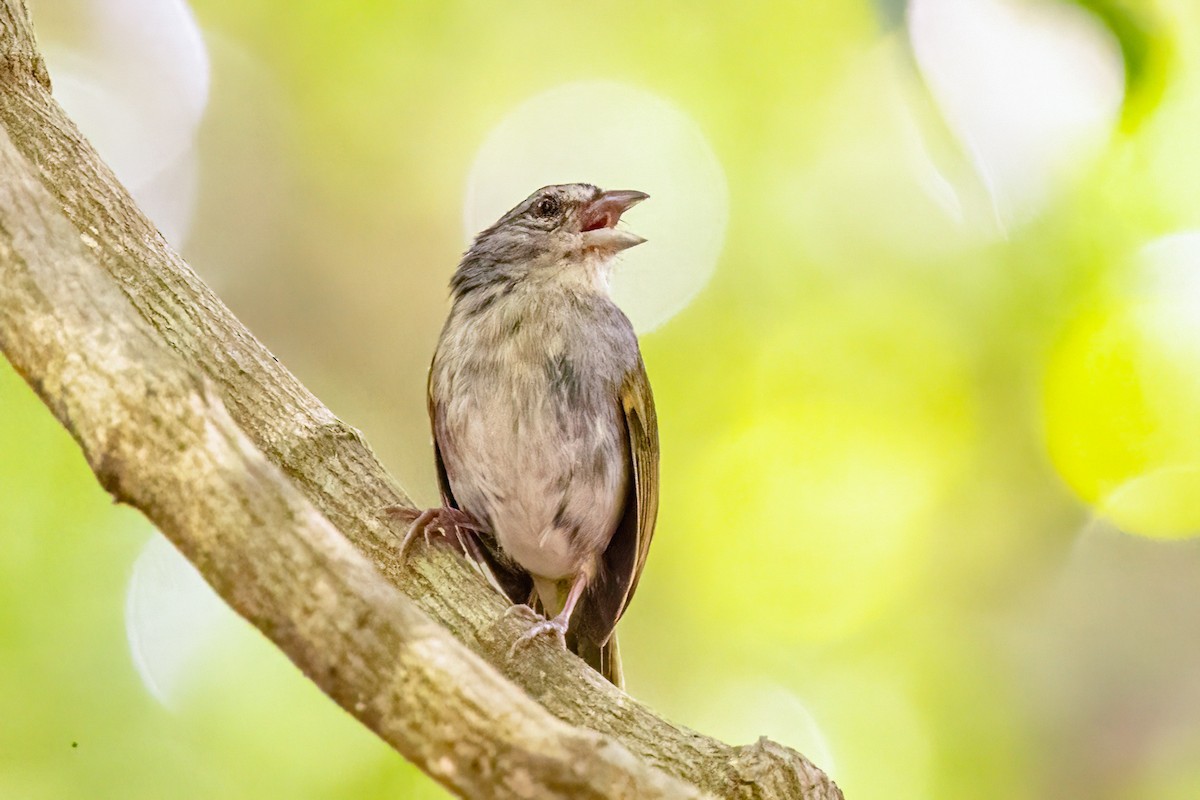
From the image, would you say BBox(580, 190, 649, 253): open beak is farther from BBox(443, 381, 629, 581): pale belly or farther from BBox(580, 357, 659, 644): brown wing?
BBox(443, 381, 629, 581): pale belly

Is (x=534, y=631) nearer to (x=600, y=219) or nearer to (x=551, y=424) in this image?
(x=551, y=424)

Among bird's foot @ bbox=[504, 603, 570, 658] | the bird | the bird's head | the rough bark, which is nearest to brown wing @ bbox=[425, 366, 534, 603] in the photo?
the bird

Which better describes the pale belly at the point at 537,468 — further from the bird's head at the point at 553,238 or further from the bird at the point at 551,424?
the bird's head at the point at 553,238

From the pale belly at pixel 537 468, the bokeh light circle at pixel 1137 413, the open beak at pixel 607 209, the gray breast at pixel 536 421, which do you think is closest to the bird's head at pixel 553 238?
the open beak at pixel 607 209

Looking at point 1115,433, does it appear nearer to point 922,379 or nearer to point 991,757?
point 922,379

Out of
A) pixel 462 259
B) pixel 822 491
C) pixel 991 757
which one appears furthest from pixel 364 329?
pixel 991 757

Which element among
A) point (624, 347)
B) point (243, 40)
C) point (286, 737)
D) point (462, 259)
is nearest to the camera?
point (624, 347)
